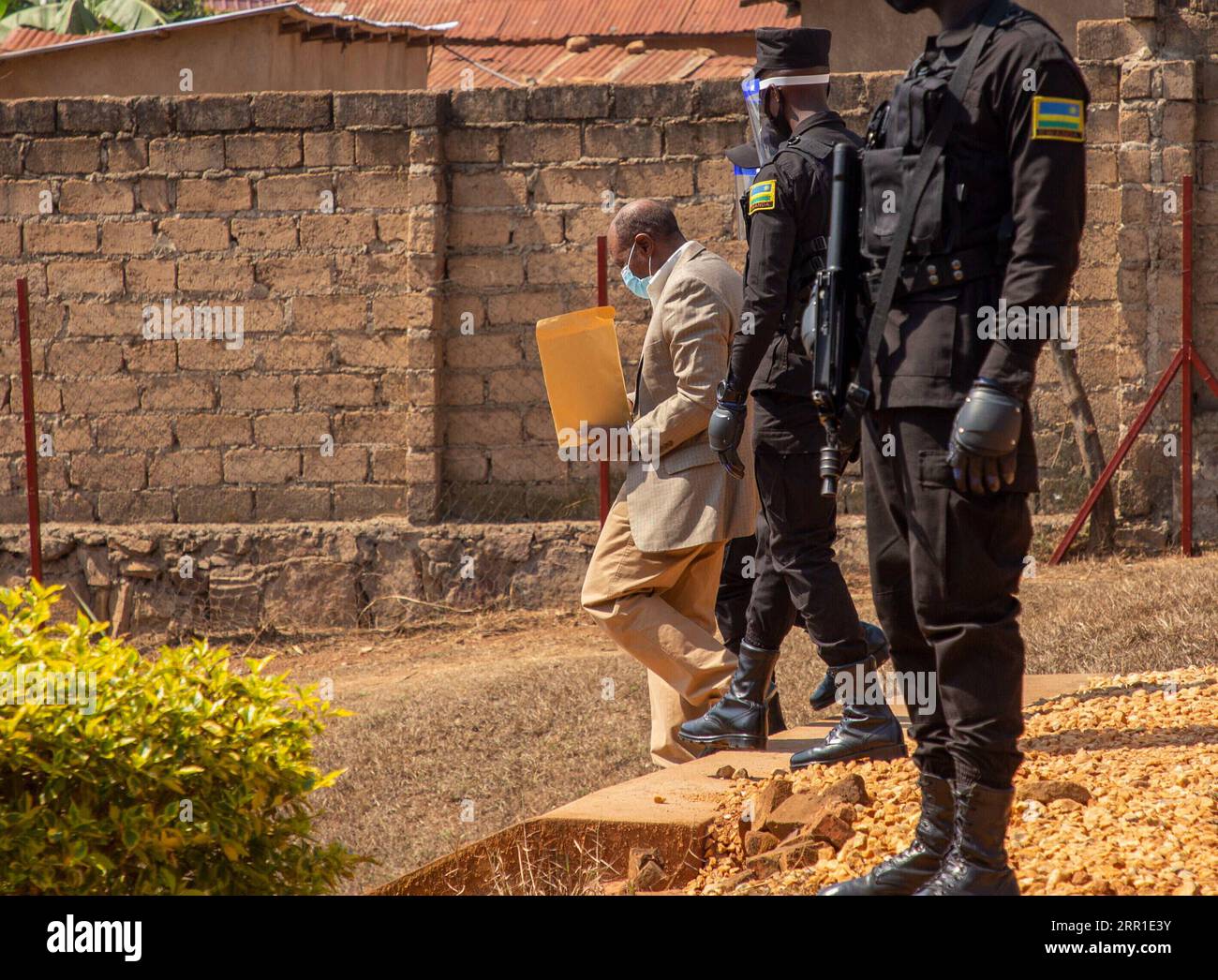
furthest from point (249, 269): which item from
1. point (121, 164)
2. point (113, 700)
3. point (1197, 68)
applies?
point (113, 700)

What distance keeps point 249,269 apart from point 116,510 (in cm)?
180

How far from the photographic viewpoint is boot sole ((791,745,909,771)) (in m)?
4.21

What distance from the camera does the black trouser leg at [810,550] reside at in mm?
4297

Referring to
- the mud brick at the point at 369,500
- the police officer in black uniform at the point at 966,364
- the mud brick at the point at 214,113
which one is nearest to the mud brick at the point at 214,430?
the mud brick at the point at 369,500

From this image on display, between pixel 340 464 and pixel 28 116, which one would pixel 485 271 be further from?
pixel 28 116

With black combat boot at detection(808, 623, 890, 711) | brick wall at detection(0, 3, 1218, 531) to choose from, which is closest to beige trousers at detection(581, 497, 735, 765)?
black combat boot at detection(808, 623, 890, 711)

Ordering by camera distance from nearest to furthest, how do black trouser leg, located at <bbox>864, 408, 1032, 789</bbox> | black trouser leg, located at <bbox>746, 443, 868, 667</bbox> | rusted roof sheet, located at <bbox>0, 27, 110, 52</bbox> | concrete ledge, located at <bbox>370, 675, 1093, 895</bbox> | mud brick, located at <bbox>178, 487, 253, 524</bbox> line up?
black trouser leg, located at <bbox>864, 408, 1032, 789</bbox> < concrete ledge, located at <bbox>370, 675, 1093, 895</bbox> < black trouser leg, located at <bbox>746, 443, 868, 667</bbox> < mud brick, located at <bbox>178, 487, 253, 524</bbox> < rusted roof sheet, located at <bbox>0, 27, 110, 52</bbox>

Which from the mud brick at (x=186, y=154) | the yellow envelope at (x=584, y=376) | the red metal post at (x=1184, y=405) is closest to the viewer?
the yellow envelope at (x=584, y=376)

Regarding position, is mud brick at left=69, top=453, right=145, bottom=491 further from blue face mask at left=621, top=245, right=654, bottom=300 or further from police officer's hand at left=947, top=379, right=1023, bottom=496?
police officer's hand at left=947, top=379, right=1023, bottom=496

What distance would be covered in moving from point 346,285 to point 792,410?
209 inches

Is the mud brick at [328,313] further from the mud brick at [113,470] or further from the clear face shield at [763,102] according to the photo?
the clear face shield at [763,102]

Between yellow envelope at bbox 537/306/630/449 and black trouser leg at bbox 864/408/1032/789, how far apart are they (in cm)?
215

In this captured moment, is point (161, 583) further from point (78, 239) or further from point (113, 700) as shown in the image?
point (113, 700)
